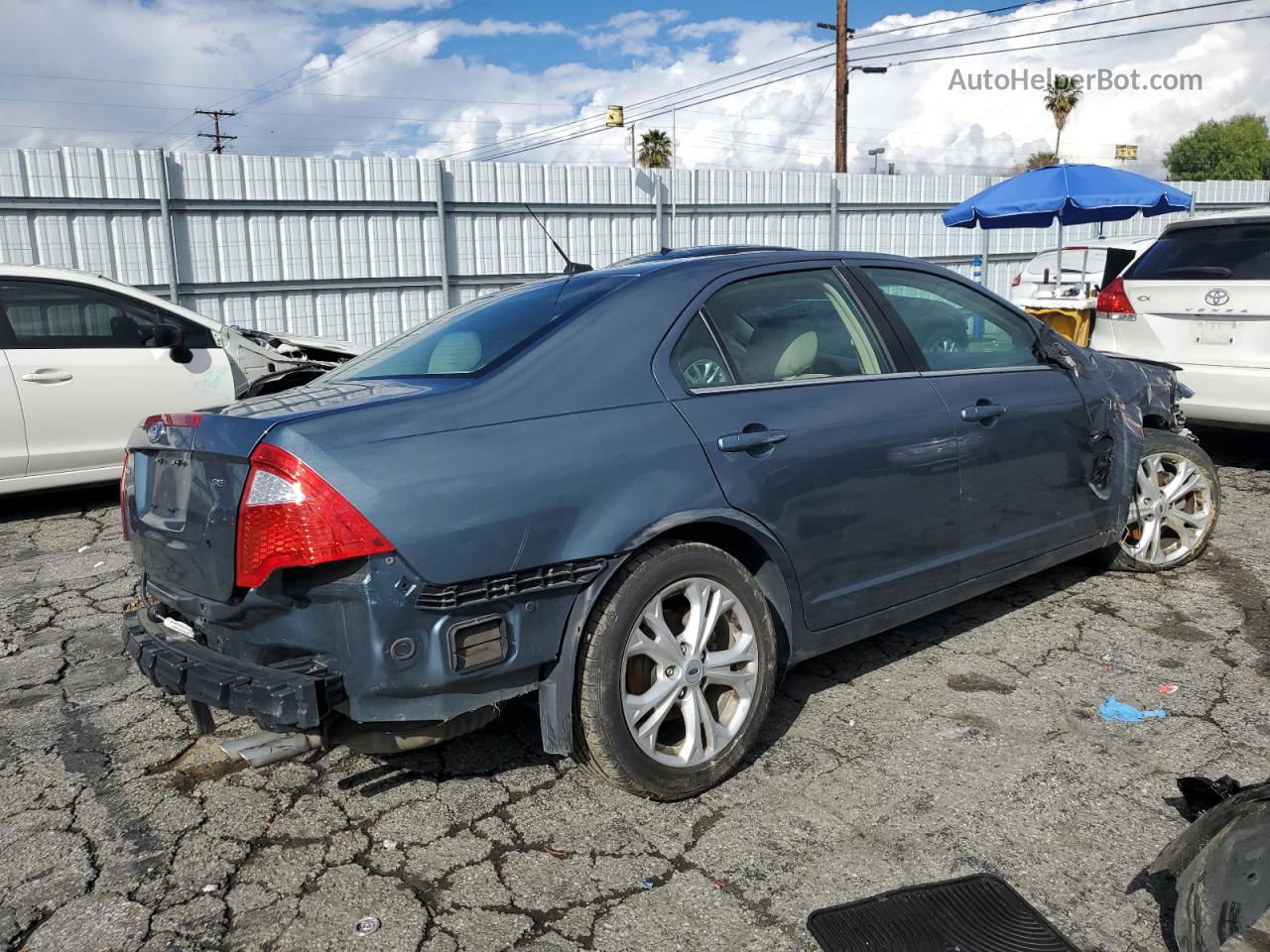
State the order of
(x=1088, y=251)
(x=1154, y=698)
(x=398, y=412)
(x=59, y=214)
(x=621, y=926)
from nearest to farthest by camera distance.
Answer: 1. (x=621, y=926)
2. (x=398, y=412)
3. (x=1154, y=698)
4. (x=59, y=214)
5. (x=1088, y=251)

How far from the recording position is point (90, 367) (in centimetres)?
639

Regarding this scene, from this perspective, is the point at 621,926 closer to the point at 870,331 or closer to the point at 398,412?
the point at 398,412

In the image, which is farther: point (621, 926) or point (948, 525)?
point (948, 525)

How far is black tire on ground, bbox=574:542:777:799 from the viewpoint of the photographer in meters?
2.67

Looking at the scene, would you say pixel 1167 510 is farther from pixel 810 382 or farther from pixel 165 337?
pixel 165 337

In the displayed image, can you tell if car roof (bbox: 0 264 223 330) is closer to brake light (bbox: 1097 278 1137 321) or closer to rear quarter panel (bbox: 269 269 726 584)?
rear quarter panel (bbox: 269 269 726 584)

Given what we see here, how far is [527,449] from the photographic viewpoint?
2.60m

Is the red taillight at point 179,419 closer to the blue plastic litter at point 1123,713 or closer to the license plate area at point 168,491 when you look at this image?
the license plate area at point 168,491

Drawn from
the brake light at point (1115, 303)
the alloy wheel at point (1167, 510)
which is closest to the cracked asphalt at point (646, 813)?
the alloy wheel at point (1167, 510)

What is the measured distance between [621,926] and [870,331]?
7.00ft

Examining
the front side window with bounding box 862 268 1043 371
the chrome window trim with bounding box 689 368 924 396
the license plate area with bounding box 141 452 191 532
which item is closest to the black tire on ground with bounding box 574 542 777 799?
the chrome window trim with bounding box 689 368 924 396

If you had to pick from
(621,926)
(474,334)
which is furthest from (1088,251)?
(621,926)

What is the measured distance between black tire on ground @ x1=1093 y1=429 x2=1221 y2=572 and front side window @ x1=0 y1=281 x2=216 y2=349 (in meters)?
5.68

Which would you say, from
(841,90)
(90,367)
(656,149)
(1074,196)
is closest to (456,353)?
(90,367)
